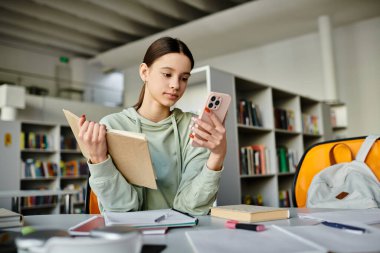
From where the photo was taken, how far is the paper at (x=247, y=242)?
58 centimetres

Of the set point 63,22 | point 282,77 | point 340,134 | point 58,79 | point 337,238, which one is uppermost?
point 63,22

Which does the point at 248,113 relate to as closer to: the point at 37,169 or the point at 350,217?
the point at 350,217

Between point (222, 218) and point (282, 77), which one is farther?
point (282, 77)

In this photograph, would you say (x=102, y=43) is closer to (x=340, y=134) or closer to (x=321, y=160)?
(x=340, y=134)

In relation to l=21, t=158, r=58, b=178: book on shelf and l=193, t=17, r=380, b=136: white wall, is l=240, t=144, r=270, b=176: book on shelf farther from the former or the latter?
l=21, t=158, r=58, b=178: book on shelf

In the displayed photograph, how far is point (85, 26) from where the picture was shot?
6980 millimetres

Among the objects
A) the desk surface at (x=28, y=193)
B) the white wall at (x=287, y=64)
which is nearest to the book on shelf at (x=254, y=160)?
the desk surface at (x=28, y=193)

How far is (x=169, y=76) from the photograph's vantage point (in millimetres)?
1238

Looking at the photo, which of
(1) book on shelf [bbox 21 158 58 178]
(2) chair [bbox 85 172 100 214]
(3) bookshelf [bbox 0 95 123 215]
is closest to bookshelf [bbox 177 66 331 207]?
(2) chair [bbox 85 172 100 214]

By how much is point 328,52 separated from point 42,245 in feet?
18.8

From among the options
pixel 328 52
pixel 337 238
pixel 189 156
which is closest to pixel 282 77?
pixel 328 52

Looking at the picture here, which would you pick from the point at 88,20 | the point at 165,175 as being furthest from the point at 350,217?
the point at 88,20

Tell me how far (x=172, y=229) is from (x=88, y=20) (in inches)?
266

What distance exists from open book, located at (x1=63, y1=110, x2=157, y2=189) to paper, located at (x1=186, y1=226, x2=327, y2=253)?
0.32m
